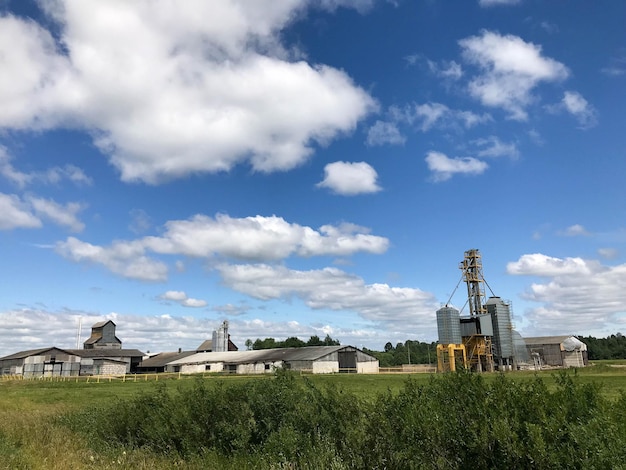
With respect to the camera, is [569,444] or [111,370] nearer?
[569,444]

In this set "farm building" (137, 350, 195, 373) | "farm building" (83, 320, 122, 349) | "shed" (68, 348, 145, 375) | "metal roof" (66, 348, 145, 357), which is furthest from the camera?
"farm building" (83, 320, 122, 349)

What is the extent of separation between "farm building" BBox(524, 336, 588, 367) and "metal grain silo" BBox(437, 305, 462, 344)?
70.4ft

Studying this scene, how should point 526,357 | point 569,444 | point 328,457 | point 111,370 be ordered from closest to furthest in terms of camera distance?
point 569,444, point 328,457, point 526,357, point 111,370

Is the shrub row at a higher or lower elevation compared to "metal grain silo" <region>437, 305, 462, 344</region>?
lower

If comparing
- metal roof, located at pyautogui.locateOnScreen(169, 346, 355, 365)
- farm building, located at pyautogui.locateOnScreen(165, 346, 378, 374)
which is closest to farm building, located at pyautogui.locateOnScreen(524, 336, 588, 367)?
farm building, located at pyautogui.locateOnScreen(165, 346, 378, 374)

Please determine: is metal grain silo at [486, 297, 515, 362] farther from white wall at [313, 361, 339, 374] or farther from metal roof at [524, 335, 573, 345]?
white wall at [313, 361, 339, 374]

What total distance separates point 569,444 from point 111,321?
137 metres

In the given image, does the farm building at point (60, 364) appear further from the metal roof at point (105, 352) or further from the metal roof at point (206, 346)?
the metal roof at point (206, 346)

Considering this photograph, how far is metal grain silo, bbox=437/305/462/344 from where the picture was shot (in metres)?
71.1

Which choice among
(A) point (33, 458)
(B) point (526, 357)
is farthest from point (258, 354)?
(A) point (33, 458)

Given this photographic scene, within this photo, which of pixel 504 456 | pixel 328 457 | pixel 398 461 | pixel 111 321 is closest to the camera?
pixel 504 456

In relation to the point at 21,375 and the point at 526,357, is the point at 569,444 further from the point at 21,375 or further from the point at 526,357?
the point at 21,375

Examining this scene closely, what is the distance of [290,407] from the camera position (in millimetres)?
11953

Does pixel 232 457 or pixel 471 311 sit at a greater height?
pixel 471 311
